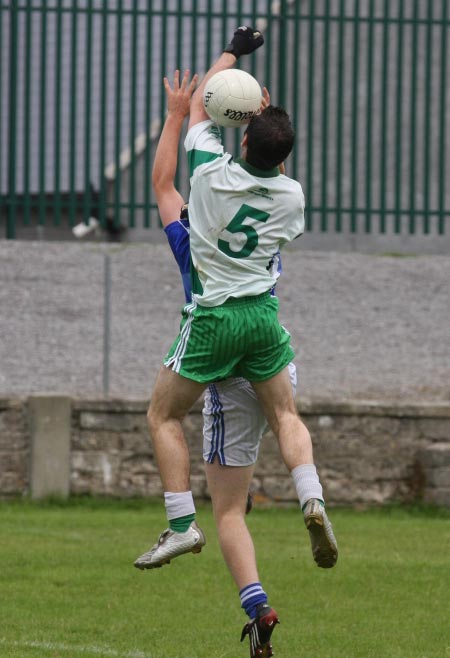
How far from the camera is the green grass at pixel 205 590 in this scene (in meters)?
7.99

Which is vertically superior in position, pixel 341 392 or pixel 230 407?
pixel 230 407

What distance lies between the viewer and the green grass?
26.2 ft

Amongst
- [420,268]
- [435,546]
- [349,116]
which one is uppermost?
[349,116]

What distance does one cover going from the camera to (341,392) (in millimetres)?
13914

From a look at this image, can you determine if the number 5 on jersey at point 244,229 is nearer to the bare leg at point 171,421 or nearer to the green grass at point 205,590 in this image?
the bare leg at point 171,421

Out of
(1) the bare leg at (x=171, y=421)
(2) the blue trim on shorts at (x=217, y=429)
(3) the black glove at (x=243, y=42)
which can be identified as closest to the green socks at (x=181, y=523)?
(1) the bare leg at (x=171, y=421)

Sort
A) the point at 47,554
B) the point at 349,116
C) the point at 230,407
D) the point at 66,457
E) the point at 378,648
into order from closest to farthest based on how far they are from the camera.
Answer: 1. the point at 230,407
2. the point at 378,648
3. the point at 47,554
4. the point at 66,457
5. the point at 349,116

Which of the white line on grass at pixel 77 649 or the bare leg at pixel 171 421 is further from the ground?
the bare leg at pixel 171 421

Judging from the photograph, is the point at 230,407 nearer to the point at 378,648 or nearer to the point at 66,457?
the point at 378,648

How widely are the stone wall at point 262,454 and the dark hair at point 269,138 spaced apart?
6061 millimetres

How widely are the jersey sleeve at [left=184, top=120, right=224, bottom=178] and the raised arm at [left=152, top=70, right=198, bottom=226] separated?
0.88 ft

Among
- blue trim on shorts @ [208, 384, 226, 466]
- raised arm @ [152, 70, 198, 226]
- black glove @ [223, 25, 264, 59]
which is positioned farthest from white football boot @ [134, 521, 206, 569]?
black glove @ [223, 25, 264, 59]

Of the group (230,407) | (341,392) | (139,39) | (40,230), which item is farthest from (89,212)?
(230,407)

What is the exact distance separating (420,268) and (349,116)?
175 cm
